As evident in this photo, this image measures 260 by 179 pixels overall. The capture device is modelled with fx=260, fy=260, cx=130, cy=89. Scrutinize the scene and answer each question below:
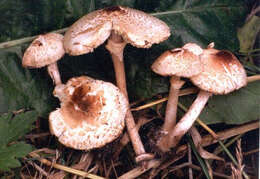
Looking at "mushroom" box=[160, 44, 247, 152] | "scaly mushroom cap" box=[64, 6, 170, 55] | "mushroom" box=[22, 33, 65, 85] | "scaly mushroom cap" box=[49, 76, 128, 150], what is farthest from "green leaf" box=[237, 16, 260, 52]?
"mushroom" box=[22, 33, 65, 85]

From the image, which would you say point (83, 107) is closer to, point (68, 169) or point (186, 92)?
point (68, 169)

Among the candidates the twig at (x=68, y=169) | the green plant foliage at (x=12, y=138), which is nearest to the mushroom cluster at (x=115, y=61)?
Result: the green plant foliage at (x=12, y=138)

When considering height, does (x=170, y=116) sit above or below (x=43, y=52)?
below

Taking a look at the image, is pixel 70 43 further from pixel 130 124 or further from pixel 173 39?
pixel 173 39

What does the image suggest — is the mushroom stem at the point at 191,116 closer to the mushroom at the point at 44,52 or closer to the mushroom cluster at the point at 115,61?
the mushroom cluster at the point at 115,61

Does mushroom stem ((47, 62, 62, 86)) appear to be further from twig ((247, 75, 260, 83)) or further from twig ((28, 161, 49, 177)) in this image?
twig ((247, 75, 260, 83))

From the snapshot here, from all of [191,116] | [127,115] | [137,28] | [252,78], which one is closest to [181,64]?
[137,28]
